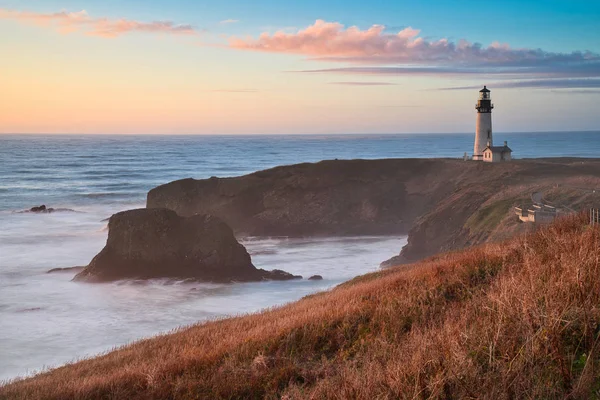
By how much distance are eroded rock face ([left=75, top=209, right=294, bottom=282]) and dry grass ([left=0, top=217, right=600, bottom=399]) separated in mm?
20982

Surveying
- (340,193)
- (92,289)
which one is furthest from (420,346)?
(340,193)

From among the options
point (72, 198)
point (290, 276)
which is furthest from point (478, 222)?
point (72, 198)

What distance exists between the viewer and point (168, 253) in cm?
3556

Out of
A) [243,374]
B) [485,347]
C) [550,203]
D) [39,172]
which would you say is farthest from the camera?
[39,172]

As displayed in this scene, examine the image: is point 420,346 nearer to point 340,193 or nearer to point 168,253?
point 168,253

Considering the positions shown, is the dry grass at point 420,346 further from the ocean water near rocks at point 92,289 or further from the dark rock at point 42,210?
the dark rock at point 42,210

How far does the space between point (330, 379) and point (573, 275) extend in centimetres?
360

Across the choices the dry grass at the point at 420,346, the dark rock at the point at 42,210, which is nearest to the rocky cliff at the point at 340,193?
the dark rock at the point at 42,210

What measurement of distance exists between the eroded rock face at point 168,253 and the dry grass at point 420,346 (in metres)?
21.0

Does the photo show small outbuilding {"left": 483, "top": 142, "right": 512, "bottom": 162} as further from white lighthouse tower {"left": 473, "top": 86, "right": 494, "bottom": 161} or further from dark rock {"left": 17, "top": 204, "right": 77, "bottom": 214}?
dark rock {"left": 17, "top": 204, "right": 77, "bottom": 214}

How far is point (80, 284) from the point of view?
108 ft

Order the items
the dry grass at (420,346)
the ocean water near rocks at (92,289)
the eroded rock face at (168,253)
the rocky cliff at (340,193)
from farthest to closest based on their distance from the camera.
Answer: the rocky cliff at (340,193) < the eroded rock face at (168,253) < the ocean water near rocks at (92,289) < the dry grass at (420,346)

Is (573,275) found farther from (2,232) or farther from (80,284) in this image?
(2,232)

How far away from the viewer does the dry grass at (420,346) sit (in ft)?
19.0
